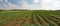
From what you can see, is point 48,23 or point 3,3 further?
point 3,3

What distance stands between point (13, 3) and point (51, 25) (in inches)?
36.0

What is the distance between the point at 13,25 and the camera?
1645mm

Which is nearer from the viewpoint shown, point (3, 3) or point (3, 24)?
point (3, 24)

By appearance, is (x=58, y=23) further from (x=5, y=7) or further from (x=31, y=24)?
(x=5, y=7)

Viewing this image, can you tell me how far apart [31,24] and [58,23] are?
1.13 feet

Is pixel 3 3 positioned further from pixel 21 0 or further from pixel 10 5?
pixel 21 0

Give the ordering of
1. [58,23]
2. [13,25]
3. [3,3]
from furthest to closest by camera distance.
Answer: [3,3], [58,23], [13,25]

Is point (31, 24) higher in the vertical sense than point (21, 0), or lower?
lower

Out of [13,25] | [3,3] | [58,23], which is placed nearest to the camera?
[13,25]

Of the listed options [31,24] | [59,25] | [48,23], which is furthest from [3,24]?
[59,25]

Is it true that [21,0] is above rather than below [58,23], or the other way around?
above

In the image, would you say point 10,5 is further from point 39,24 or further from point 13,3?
point 39,24

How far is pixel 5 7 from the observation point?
2.43 m

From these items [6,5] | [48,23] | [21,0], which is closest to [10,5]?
[6,5]
